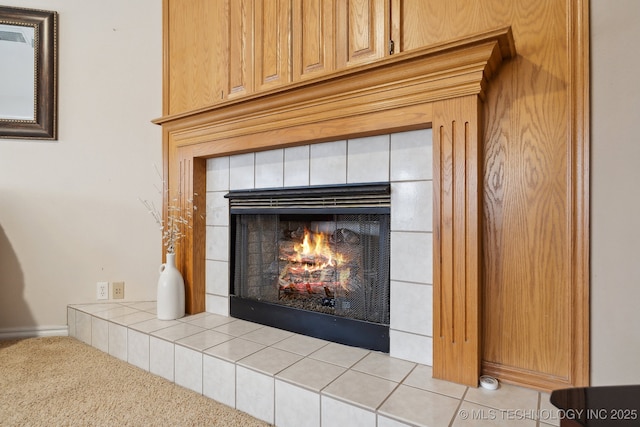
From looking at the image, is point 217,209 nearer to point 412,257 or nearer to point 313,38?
point 313,38

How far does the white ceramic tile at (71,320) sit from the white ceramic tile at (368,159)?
79.2 inches

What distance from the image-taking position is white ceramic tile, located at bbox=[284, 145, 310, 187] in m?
1.79

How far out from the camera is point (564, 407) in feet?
1.99

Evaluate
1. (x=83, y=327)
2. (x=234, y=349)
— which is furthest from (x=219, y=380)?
(x=83, y=327)


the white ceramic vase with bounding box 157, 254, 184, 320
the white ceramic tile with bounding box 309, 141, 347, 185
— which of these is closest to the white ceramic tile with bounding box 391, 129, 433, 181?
the white ceramic tile with bounding box 309, 141, 347, 185

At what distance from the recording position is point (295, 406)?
127 centimetres

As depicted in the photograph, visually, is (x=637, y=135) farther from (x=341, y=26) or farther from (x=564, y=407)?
(x=341, y=26)

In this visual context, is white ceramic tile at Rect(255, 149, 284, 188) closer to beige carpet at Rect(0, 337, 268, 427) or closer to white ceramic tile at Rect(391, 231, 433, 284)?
white ceramic tile at Rect(391, 231, 433, 284)

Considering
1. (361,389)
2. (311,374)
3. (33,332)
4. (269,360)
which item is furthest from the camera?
(33,332)

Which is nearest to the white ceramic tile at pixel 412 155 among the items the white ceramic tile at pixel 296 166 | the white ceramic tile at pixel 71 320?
the white ceramic tile at pixel 296 166

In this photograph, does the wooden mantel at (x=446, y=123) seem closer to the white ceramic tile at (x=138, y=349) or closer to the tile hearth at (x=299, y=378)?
the tile hearth at (x=299, y=378)

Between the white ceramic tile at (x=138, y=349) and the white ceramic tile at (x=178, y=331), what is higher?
the white ceramic tile at (x=178, y=331)

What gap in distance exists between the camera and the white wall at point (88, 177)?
224 centimetres

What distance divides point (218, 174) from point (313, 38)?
983 millimetres
